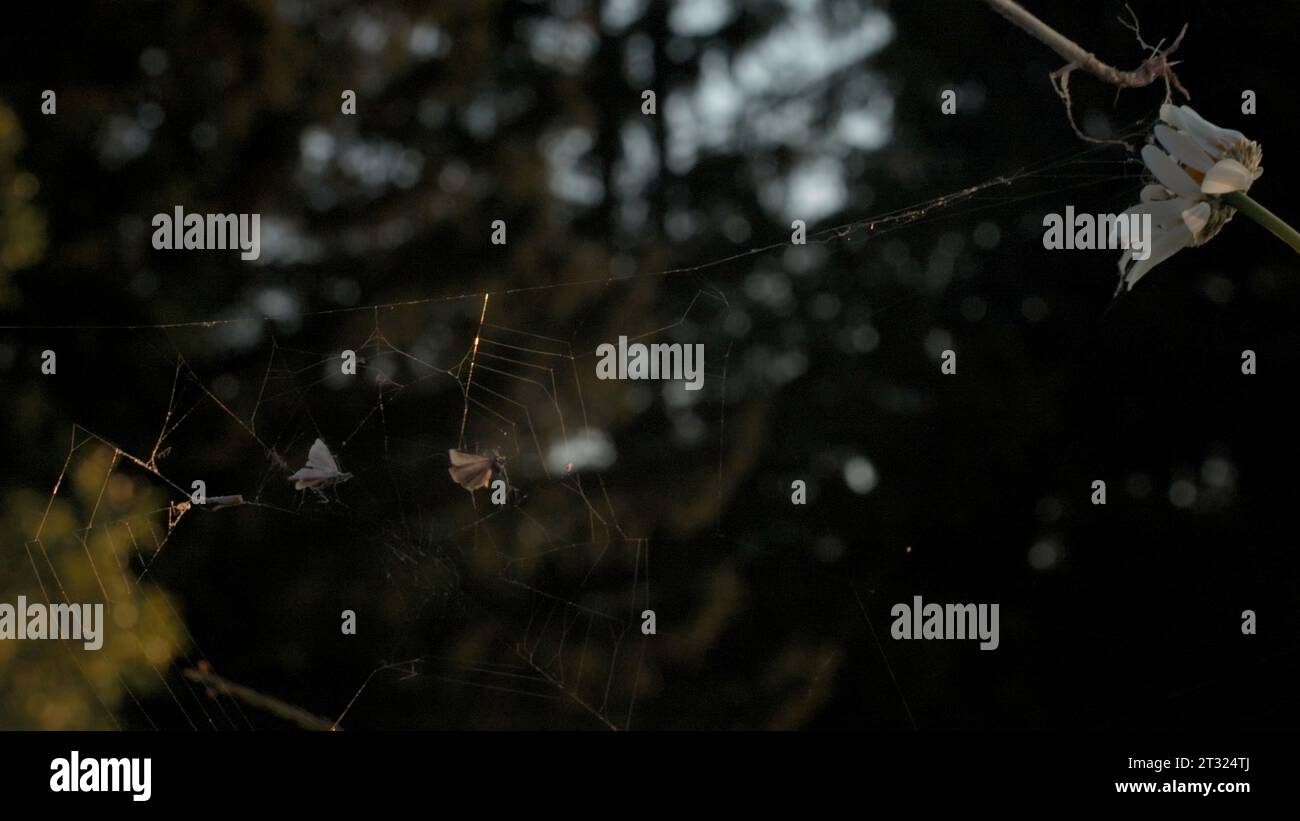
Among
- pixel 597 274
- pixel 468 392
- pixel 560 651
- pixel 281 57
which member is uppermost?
pixel 281 57

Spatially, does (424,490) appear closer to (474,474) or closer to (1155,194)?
(474,474)

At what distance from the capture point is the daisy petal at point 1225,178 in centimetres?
30

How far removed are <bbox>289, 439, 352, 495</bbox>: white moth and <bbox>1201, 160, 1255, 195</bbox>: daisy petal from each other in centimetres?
58

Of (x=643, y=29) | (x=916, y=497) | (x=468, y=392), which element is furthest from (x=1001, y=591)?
(x=643, y=29)

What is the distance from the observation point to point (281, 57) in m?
0.96

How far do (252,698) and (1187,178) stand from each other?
0.64 m

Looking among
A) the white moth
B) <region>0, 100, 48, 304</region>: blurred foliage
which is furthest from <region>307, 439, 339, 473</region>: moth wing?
<region>0, 100, 48, 304</region>: blurred foliage

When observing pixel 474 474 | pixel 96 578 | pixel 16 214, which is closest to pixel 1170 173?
pixel 474 474

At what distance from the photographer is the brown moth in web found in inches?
28.2

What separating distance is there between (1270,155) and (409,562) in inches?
29.8

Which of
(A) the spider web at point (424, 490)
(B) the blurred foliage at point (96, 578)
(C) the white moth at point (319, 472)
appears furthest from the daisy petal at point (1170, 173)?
(B) the blurred foliage at point (96, 578)

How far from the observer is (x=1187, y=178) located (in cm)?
32

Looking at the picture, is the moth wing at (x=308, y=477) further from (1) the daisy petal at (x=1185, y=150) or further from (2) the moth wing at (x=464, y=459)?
(1) the daisy petal at (x=1185, y=150)

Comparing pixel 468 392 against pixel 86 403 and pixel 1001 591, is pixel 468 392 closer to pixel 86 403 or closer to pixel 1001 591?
pixel 86 403
